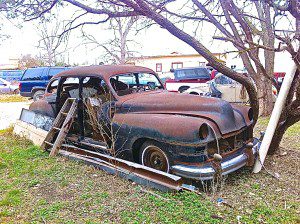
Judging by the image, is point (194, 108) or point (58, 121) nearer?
point (194, 108)

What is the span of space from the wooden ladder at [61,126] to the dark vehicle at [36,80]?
35.1 feet

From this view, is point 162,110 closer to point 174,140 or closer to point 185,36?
point 174,140

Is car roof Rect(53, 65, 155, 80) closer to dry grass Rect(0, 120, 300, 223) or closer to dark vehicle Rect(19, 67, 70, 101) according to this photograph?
dry grass Rect(0, 120, 300, 223)

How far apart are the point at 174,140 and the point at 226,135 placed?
2.79 ft

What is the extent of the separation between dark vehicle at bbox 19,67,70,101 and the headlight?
13.7 metres

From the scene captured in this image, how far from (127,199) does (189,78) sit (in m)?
13.7

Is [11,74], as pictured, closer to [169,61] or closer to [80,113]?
[169,61]

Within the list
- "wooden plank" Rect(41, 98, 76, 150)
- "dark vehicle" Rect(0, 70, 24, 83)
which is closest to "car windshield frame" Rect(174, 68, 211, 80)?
"wooden plank" Rect(41, 98, 76, 150)

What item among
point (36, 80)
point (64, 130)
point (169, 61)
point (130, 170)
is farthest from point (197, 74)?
point (169, 61)

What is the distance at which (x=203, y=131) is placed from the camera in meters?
4.45

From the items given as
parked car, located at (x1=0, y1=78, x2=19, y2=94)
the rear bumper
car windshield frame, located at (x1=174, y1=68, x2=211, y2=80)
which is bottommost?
the rear bumper

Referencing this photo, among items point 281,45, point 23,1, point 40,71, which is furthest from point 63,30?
point 40,71

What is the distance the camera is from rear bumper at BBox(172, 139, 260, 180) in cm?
429

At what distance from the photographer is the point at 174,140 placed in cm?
447
